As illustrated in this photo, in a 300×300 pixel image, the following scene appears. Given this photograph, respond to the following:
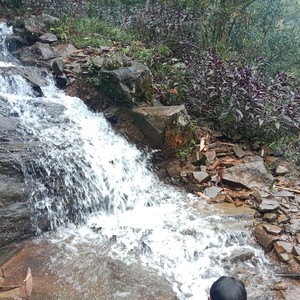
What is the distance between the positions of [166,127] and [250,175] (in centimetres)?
173

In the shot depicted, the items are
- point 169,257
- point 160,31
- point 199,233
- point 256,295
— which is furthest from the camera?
Answer: point 160,31

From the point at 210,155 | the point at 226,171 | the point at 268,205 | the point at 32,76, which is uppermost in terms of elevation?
the point at 32,76

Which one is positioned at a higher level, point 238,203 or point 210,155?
point 210,155

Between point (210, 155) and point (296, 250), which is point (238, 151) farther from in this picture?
point (296, 250)

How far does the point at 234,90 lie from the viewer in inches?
255

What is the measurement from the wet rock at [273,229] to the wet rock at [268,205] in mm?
326

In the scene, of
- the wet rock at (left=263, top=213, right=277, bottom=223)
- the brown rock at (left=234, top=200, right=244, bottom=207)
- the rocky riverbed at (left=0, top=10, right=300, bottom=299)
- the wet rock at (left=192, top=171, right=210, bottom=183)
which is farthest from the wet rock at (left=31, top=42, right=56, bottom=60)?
the wet rock at (left=263, top=213, right=277, bottom=223)

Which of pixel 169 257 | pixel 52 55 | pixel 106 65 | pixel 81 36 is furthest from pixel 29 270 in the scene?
pixel 81 36

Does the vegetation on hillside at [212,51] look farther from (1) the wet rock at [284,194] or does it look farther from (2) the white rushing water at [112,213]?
(2) the white rushing water at [112,213]

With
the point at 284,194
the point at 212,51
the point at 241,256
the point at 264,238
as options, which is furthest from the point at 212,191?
the point at 212,51

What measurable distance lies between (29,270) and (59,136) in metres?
2.57

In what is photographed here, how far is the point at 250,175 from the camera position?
5742 mm

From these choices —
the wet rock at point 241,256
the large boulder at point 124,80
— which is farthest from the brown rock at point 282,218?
the large boulder at point 124,80

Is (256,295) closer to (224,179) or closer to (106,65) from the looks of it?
(224,179)
